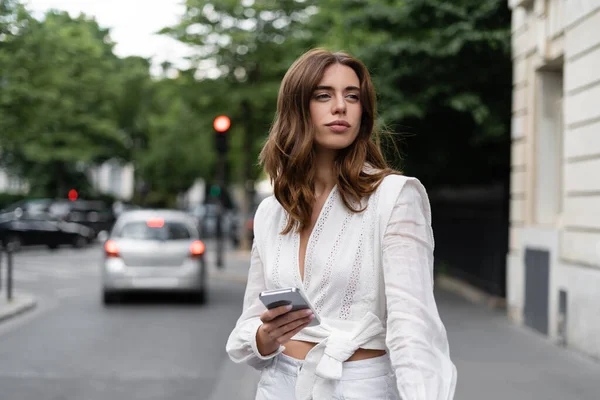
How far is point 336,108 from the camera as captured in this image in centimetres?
207

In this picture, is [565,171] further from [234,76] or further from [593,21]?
[234,76]

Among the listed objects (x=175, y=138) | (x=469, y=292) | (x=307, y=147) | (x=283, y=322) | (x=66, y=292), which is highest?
(x=175, y=138)

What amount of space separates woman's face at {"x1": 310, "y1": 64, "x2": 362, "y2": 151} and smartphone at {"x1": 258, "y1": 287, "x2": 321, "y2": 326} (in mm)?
442

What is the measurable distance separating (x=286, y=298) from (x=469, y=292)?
41.1ft

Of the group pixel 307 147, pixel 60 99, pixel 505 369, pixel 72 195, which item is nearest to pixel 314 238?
pixel 307 147

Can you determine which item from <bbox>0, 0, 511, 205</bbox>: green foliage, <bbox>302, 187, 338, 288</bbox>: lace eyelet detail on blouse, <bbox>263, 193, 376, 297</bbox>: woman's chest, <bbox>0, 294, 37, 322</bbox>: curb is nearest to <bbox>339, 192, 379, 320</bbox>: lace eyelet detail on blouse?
<bbox>263, 193, 376, 297</bbox>: woman's chest

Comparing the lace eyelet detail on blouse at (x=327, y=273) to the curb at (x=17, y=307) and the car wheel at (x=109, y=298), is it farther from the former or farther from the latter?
the car wheel at (x=109, y=298)

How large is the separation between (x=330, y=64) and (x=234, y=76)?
24.5m

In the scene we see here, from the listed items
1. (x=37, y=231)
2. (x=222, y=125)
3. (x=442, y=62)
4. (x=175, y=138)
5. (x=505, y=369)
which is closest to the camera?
(x=505, y=369)

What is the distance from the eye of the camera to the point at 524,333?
10.0 meters

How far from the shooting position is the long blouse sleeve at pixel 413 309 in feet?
5.82

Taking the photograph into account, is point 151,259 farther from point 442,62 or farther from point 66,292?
point 442,62

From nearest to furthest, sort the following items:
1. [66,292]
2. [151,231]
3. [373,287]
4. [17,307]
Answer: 1. [373,287]
2. [17,307]
3. [151,231]
4. [66,292]

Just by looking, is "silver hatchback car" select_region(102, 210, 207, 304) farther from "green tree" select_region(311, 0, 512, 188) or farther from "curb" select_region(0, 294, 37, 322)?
"green tree" select_region(311, 0, 512, 188)
